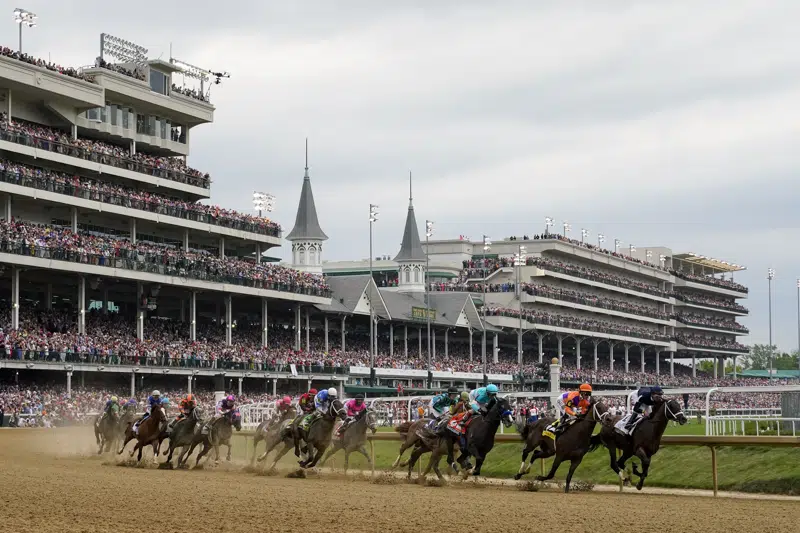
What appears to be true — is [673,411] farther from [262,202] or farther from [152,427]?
[262,202]

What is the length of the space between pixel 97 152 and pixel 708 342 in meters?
83.1

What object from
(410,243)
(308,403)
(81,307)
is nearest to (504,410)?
(308,403)

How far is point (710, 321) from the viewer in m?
127

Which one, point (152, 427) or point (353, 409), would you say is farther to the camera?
point (152, 427)

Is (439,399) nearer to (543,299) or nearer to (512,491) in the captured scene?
(512,491)

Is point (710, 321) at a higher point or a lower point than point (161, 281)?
lower

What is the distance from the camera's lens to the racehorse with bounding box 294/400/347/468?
22.3 meters

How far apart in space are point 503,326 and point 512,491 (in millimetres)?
63031

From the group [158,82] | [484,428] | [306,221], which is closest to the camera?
[484,428]

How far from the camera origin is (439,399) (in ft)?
72.0

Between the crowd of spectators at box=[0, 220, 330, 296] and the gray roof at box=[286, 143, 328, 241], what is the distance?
15958 mm

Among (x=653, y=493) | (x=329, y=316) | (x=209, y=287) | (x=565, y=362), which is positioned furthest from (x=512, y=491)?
(x=565, y=362)

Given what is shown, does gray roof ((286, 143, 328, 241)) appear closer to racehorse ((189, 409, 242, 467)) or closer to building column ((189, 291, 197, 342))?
building column ((189, 291, 197, 342))

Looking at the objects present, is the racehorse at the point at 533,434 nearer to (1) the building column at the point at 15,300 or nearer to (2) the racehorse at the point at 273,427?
(2) the racehorse at the point at 273,427
